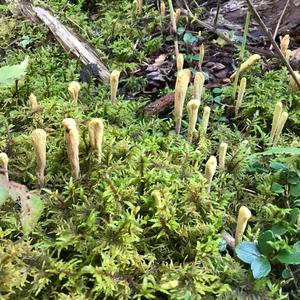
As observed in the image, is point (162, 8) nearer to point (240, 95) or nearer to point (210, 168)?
point (240, 95)

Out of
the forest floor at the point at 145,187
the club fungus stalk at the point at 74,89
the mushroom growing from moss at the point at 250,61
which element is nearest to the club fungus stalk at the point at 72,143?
the forest floor at the point at 145,187

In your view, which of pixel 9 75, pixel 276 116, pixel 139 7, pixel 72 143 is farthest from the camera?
pixel 139 7

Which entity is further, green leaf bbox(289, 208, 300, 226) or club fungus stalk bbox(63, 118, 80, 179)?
green leaf bbox(289, 208, 300, 226)

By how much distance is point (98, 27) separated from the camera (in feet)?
9.72

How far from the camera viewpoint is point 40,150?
153cm

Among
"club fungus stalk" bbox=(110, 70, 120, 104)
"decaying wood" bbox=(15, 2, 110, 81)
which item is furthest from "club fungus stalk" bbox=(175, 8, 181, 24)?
"club fungus stalk" bbox=(110, 70, 120, 104)

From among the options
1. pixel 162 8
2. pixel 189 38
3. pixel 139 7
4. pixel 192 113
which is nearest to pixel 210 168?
pixel 192 113

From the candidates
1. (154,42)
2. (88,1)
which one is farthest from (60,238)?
(88,1)

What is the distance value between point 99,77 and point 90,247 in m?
1.16

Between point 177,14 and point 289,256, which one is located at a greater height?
point 177,14

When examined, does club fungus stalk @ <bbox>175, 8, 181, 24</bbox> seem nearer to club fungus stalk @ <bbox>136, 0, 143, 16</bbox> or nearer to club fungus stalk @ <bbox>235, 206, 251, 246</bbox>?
club fungus stalk @ <bbox>136, 0, 143, 16</bbox>

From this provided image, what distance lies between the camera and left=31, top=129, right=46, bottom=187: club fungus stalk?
57.9 inches

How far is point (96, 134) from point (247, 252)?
2.08 feet

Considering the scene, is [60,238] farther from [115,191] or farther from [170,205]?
[170,205]
